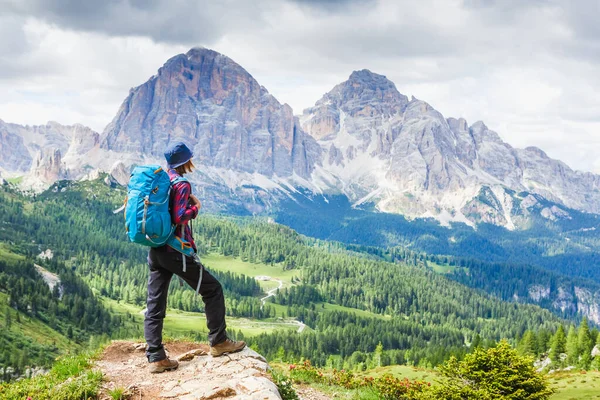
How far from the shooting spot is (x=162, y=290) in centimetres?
1527

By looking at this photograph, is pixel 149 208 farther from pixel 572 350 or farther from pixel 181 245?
pixel 572 350

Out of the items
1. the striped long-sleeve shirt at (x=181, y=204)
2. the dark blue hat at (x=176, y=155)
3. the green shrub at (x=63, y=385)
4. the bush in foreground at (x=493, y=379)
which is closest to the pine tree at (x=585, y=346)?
the bush in foreground at (x=493, y=379)

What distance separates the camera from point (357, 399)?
17.4m

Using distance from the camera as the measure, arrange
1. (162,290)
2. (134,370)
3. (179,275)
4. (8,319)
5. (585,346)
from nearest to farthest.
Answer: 1. (179,275)
2. (162,290)
3. (134,370)
4. (585,346)
5. (8,319)

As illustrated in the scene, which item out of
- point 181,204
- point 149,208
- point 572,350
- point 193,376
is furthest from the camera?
point 572,350

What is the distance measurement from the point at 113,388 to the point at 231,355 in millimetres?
3802

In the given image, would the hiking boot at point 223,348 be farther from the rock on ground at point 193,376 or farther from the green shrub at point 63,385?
the green shrub at point 63,385

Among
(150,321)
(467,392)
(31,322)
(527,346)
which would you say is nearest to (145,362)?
(150,321)

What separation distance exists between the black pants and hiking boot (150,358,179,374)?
0.18 metres

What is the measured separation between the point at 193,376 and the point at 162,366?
1.19 meters

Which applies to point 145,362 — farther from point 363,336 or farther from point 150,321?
point 363,336

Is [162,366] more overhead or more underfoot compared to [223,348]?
more underfoot

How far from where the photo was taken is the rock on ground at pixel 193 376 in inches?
510

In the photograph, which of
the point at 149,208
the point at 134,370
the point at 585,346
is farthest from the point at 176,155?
the point at 585,346
